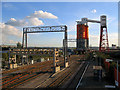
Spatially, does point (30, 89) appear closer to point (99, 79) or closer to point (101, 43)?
point (99, 79)

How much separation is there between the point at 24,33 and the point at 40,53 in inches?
441

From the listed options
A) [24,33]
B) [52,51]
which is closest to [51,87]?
[52,51]

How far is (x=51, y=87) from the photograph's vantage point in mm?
Answer: 15852

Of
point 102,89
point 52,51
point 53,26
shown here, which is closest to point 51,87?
point 102,89

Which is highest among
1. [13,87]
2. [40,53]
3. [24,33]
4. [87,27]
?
[87,27]

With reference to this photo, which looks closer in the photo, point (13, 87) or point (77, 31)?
point (13, 87)

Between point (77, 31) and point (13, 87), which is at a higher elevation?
point (77, 31)

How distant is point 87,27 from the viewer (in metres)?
107

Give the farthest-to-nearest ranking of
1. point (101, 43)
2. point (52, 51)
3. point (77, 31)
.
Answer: point (77, 31), point (101, 43), point (52, 51)

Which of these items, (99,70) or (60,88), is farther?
(99,70)

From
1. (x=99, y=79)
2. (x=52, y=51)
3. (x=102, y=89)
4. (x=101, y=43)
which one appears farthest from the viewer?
(x=101, y=43)

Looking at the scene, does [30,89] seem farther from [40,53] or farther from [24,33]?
[24,33]

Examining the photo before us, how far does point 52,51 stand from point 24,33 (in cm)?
1347

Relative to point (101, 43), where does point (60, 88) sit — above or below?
below
